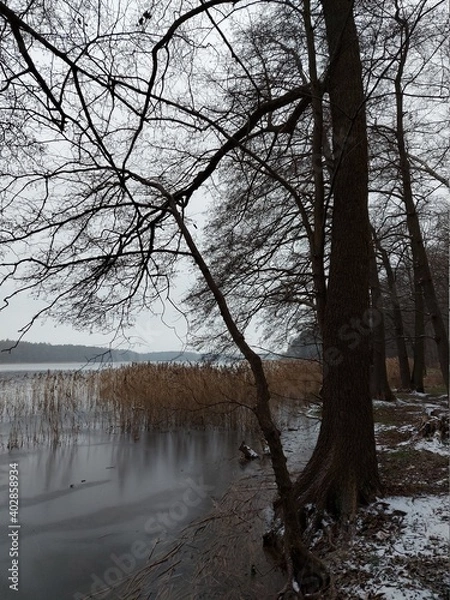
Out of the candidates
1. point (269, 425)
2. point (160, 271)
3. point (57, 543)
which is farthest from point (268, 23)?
point (57, 543)

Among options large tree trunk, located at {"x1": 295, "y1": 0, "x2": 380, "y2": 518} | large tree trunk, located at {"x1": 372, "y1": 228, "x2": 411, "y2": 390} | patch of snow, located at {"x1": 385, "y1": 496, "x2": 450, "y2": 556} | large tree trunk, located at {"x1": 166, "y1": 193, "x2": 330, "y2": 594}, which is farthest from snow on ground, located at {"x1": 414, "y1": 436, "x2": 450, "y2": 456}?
large tree trunk, located at {"x1": 372, "y1": 228, "x2": 411, "y2": 390}

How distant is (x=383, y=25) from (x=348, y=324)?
2.38m

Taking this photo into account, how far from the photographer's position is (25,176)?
3.17 m

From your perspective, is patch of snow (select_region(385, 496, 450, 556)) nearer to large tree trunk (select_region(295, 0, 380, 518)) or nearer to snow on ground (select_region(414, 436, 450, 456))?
large tree trunk (select_region(295, 0, 380, 518))

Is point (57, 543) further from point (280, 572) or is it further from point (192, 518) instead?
point (280, 572)

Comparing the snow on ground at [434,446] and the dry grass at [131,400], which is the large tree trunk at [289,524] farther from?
the dry grass at [131,400]

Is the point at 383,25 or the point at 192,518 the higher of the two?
the point at 383,25

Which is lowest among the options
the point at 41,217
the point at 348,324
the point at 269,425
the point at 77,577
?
the point at 77,577

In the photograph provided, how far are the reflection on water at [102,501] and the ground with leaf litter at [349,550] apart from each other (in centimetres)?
41

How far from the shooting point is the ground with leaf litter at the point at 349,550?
7.88 feet

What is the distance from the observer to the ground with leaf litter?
2402mm

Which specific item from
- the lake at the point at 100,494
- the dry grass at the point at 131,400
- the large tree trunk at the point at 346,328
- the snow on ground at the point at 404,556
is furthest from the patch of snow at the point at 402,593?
the dry grass at the point at 131,400

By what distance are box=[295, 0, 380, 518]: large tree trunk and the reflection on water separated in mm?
1648

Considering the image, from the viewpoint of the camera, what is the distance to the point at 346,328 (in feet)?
11.4
